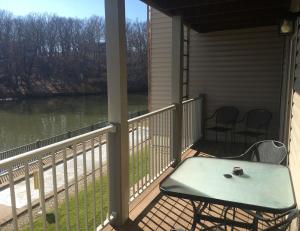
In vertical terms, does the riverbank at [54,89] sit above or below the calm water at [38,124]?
above

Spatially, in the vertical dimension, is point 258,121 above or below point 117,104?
below

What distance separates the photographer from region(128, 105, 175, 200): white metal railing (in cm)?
313

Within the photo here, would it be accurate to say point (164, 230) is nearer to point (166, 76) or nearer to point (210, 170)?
point (210, 170)

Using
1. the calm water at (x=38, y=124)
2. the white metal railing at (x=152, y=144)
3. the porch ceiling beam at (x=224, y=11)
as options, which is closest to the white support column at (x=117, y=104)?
the white metal railing at (x=152, y=144)

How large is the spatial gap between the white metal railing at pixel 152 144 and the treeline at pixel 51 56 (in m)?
29.2

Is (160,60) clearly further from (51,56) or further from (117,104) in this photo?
(51,56)

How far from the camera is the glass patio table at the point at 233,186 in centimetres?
150

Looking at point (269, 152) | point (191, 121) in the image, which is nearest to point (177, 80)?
point (191, 121)

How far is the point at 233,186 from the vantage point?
1717 mm

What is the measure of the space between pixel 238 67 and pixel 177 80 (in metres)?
1.89

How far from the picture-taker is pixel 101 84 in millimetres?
37344

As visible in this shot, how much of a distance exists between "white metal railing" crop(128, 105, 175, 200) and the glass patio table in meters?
1.05

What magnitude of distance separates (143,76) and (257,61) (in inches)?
1083

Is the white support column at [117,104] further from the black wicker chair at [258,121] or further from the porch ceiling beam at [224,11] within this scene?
the black wicker chair at [258,121]
